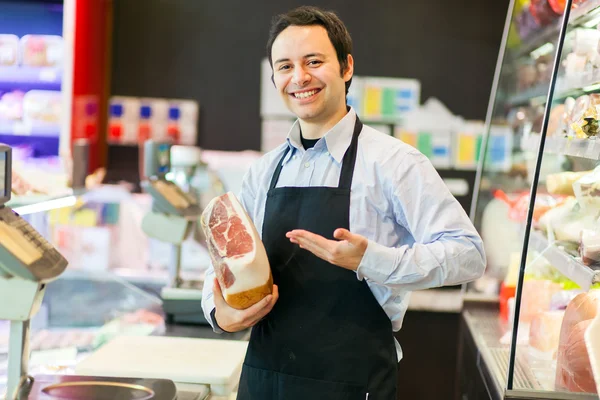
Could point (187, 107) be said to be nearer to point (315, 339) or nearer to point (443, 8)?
point (443, 8)

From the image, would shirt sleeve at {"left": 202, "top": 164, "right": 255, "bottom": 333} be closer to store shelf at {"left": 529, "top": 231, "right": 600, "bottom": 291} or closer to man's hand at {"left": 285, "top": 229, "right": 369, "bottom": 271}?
man's hand at {"left": 285, "top": 229, "right": 369, "bottom": 271}

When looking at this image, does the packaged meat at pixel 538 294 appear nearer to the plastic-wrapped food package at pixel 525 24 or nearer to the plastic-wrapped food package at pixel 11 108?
the plastic-wrapped food package at pixel 525 24

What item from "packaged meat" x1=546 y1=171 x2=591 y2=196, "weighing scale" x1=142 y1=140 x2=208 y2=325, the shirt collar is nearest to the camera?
the shirt collar

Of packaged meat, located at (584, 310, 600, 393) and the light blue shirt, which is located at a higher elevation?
the light blue shirt

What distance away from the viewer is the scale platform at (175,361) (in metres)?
2.21

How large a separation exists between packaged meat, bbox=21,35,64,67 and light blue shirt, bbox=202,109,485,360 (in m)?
4.16

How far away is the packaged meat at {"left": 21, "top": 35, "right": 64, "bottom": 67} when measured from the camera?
18.8ft

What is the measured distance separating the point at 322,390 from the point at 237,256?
37 centimetres

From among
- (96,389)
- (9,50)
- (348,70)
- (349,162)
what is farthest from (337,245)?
(9,50)

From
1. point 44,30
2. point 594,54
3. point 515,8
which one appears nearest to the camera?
point 594,54

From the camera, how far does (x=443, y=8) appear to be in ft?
20.1

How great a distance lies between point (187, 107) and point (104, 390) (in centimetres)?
457

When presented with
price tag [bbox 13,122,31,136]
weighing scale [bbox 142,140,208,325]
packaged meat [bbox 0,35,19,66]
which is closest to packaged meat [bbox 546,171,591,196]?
weighing scale [bbox 142,140,208,325]

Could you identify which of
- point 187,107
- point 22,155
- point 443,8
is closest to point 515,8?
point 443,8
